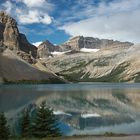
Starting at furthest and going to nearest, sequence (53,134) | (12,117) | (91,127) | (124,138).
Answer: (12,117) → (91,127) → (53,134) → (124,138)

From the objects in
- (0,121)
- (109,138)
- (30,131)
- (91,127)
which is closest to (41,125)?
(30,131)

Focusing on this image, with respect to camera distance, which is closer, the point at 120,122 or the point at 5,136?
the point at 5,136

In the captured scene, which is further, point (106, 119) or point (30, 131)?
point (106, 119)

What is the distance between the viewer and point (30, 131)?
4147 cm

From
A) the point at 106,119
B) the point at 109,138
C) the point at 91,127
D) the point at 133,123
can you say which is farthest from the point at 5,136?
the point at 106,119

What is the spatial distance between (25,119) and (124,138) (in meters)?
13.9

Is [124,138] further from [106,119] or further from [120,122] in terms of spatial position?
[106,119]

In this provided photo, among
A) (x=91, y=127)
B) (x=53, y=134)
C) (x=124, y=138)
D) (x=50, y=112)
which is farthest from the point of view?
(x=91, y=127)

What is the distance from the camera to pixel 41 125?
134 ft

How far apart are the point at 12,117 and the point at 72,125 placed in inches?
498

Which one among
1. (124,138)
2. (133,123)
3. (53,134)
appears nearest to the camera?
(124,138)

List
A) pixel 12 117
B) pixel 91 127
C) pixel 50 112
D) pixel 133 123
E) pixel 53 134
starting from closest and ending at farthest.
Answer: pixel 53 134
pixel 50 112
pixel 91 127
pixel 133 123
pixel 12 117

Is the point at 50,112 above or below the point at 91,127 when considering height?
above

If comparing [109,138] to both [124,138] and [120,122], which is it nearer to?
[124,138]
